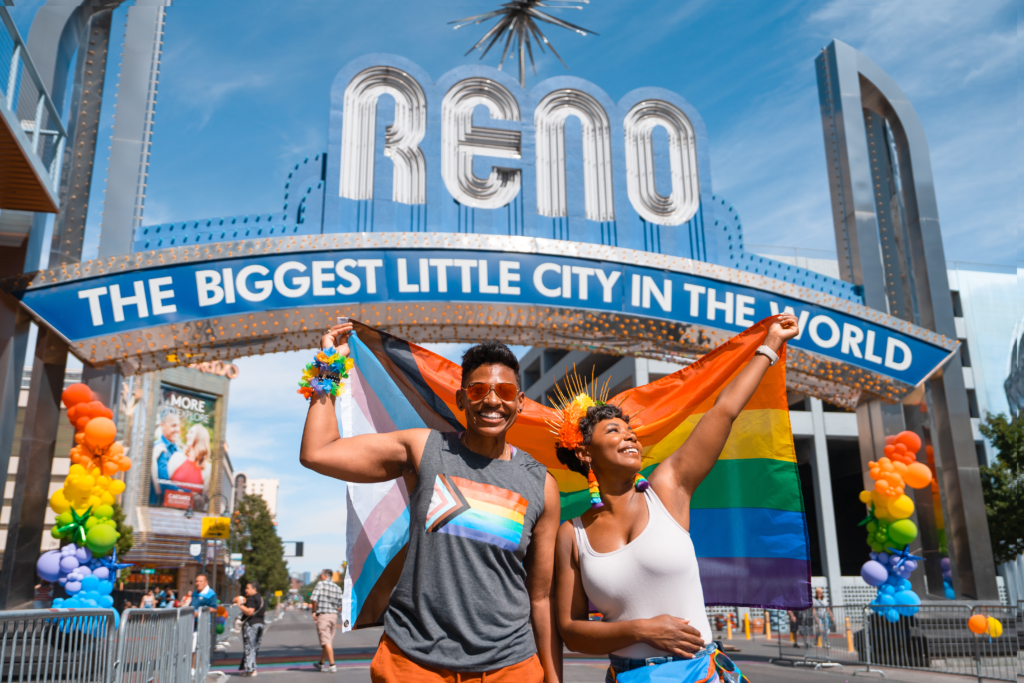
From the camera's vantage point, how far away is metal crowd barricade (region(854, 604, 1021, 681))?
11430 millimetres

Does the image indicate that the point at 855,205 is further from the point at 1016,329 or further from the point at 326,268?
the point at 326,268

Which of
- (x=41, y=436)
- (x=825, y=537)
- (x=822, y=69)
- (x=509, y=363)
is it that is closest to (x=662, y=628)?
(x=509, y=363)

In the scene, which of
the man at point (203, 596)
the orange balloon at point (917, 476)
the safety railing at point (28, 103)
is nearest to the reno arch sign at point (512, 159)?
the safety railing at point (28, 103)

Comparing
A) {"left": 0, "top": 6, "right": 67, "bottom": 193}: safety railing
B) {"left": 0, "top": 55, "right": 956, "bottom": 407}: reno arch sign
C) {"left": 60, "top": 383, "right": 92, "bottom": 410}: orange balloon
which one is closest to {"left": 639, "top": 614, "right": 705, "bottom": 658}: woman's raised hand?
{"left": 0, "top": 55, "right": 956, "bottom": 407}: reno arch sign

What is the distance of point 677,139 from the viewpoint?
13211mm

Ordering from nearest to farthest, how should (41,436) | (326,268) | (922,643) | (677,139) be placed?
1. (41,436)
2. (326,268)
3. (922,643)
4. (677,139)

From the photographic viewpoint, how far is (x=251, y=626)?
11594mm

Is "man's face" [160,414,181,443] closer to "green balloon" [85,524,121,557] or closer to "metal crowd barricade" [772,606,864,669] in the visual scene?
"metal crowd barricade" [772,606,864,669]

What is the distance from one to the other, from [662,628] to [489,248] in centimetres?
833

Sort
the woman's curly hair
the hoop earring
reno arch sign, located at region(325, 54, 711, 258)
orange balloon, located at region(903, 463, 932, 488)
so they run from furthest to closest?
orange balloon, located at region(903, 463, 932, 488) → reno arch sign, located at region(325, 54, 711, 258) → the woman's curly hair → the hoop earring

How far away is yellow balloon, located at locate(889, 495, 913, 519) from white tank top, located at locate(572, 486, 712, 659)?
1028cm

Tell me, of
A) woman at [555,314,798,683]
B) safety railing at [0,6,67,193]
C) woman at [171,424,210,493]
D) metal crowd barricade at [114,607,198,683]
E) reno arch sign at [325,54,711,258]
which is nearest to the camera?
woman at [555,314,798,683]

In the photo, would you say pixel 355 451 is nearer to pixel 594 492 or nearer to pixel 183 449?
pixel 594 492

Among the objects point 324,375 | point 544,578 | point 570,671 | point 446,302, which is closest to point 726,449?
point 544,578
